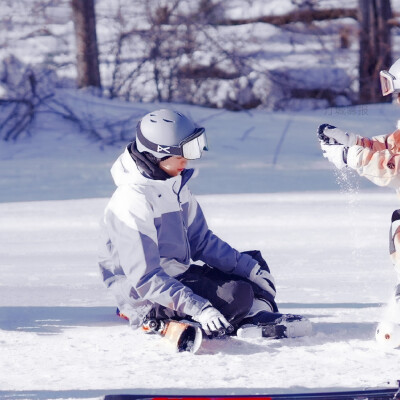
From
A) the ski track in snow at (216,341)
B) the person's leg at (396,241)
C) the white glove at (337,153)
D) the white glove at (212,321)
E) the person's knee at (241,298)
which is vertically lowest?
the ski track in snow at (216,341)

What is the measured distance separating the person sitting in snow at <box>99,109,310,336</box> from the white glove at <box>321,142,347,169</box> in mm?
519

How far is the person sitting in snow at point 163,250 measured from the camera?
4020mm

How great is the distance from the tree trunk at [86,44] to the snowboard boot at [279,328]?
32.8ft

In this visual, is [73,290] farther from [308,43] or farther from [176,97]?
[308,43]

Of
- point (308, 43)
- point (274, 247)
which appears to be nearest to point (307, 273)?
point (274, 247)

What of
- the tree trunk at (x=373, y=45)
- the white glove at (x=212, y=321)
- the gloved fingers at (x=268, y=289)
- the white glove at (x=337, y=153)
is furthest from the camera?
the tree trunk at (x=373, y=45)

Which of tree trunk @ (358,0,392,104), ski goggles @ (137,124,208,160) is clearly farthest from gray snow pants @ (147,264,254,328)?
tree trunk @ (358,0,392,104)

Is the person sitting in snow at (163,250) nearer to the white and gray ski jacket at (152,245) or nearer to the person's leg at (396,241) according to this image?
the white and gray ski jacket at (152,245)

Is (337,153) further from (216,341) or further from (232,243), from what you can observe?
(232,243)

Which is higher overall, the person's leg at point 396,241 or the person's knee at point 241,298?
the person's leg at point 396,241

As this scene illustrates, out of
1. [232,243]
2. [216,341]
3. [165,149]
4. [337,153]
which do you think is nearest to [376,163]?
[337,153]

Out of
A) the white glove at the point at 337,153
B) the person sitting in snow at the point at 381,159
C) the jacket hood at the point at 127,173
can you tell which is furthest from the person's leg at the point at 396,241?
the jacket hood at the point at 127,173

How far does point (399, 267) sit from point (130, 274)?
1.10m

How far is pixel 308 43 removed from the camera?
15.6m
